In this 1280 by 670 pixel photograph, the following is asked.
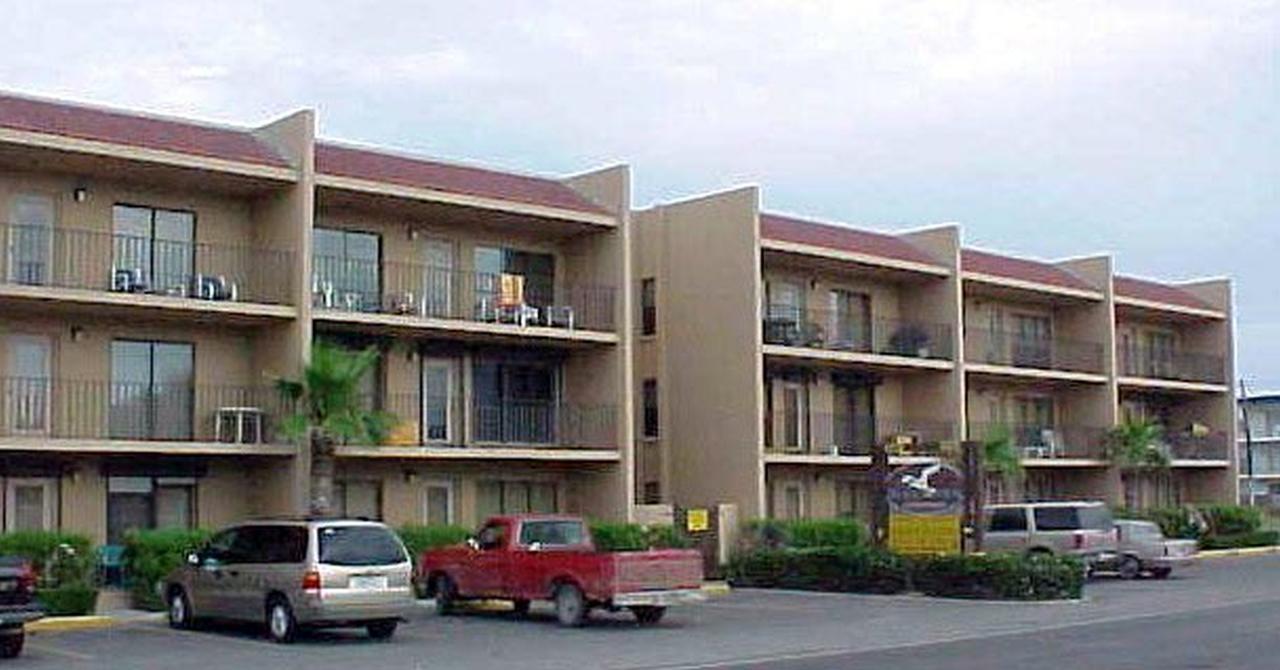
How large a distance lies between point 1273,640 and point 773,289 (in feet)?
77.4

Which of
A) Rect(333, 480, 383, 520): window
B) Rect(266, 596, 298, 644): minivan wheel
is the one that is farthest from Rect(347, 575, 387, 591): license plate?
Rect(333, 480, 383, 520): window

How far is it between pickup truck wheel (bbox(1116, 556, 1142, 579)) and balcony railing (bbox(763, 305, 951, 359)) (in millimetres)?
9129

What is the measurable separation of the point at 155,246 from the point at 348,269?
4125 mm

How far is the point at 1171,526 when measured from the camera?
53.9 metres

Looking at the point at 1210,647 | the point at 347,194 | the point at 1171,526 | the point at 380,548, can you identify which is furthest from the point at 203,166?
the point at 1171,526

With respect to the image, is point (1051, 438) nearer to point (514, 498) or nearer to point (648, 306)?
point (648, 306)

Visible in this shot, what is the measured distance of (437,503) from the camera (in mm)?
39531

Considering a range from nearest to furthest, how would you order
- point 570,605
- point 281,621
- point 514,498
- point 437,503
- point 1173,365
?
1. point 281,621
2. point 570,605
3. point 437,503
4. point 514,498
5. point 1173,365

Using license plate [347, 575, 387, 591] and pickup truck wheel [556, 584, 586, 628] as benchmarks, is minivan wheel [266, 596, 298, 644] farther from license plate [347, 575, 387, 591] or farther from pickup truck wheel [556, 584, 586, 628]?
pickup truck wheel [556, 584, 586, 628]

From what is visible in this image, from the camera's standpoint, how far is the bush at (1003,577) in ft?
110

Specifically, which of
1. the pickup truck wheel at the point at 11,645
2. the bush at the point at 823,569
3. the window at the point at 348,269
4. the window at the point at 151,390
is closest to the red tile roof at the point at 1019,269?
the bush at the point at 823,569

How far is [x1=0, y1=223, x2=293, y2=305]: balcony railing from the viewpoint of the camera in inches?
1288

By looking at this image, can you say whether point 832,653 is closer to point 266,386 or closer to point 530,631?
point 530,631

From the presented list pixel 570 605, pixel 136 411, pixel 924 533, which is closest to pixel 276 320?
pixel 136 411
